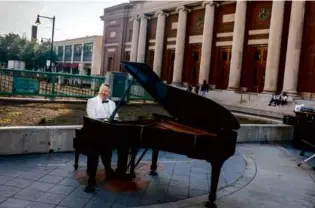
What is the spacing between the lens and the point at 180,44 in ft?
101

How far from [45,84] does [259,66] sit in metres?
15.6

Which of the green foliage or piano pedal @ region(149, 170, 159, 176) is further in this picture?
the green foliage

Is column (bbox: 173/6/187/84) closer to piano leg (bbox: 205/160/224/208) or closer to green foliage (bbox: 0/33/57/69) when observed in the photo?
piano leg (bbox: 205/160/224/208)

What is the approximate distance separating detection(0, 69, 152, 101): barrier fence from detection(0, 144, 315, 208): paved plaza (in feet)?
28.5

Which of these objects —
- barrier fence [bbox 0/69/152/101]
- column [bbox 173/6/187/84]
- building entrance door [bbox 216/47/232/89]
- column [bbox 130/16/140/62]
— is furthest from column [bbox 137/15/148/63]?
barrier fence [bbox 0/69/152/101]

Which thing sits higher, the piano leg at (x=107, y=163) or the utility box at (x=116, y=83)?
the utility box at (x=116, y=83)

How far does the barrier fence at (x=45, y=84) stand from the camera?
14867 mm

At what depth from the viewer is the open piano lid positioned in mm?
5254

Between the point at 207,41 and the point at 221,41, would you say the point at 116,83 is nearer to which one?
the point at 207,41

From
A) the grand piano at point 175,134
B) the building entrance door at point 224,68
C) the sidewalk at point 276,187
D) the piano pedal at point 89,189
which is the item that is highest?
the building entrance door at point 224,68

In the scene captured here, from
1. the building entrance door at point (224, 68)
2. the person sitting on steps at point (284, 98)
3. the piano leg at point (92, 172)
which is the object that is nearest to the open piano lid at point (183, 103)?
the piano leg at point (92, 172)

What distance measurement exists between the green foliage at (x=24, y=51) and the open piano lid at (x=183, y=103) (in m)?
58.9

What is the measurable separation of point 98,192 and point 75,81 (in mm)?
12696

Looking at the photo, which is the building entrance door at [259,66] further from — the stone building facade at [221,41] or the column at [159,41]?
the column at [159,41]
